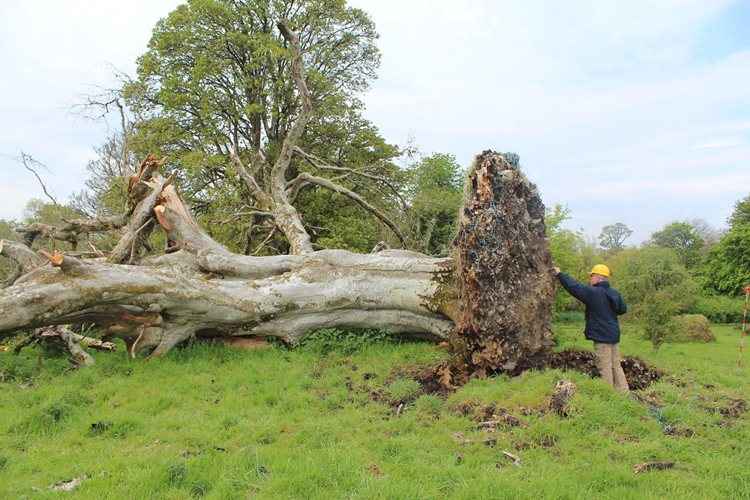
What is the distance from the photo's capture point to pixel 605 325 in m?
6.91

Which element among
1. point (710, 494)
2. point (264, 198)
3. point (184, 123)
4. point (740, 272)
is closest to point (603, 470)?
point (710, 494)

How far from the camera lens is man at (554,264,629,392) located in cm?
691

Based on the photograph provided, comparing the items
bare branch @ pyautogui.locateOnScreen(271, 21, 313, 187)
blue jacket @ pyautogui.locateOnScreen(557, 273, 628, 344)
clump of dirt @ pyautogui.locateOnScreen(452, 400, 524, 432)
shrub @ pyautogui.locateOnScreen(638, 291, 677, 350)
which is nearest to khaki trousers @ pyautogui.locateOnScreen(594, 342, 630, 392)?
blue jacket @ pyautogui.locateOnScreen(557, 273, 628, 344)

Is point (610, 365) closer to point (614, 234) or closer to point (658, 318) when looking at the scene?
point (658, 318)

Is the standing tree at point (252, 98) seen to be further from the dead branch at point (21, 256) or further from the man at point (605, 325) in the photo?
the man at point (605, 325)

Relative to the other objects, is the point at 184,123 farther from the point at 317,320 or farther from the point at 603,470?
the point at 603,470

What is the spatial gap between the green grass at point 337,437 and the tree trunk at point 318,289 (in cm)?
77

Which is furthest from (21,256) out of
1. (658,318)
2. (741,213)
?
(741,213)

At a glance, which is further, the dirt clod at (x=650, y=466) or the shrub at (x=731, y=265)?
the shrub at (x=731, y=265)

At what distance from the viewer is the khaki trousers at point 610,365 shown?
22.8 ft

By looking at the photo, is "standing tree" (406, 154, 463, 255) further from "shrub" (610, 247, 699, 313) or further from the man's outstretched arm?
the man's outstretched arm

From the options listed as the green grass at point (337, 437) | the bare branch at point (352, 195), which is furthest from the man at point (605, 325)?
the bare branch at point (352, 195)

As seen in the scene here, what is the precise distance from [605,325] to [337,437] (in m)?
3.63

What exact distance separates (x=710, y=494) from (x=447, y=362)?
158 inches
